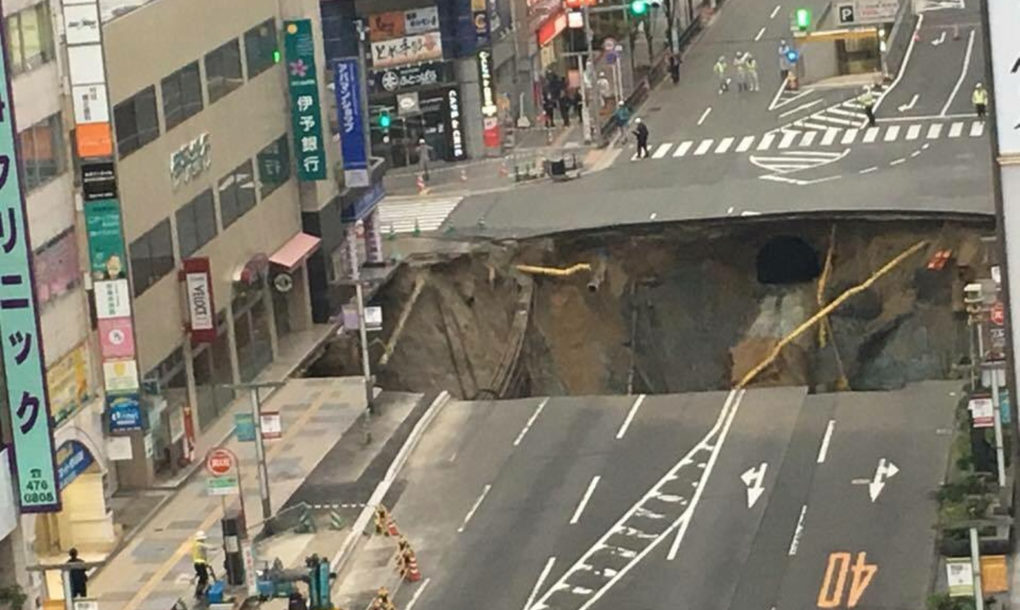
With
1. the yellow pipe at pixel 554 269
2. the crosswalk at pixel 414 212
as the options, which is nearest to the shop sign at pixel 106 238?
the yellow pipe at pixel 554 269

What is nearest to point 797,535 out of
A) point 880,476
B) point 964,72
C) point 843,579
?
point 843,579

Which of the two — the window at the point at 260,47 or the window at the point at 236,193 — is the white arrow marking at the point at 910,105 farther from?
the window at the point at 236,193

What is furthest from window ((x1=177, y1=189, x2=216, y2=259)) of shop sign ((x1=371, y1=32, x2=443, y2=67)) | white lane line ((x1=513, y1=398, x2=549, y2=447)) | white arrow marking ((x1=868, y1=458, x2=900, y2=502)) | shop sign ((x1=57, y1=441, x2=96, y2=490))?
shop sign ((x1=371, y1=32, x2=443, y2=67))

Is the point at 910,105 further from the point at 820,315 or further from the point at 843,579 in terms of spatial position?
the point at 843,579

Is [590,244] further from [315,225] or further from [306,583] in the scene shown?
[306,583]

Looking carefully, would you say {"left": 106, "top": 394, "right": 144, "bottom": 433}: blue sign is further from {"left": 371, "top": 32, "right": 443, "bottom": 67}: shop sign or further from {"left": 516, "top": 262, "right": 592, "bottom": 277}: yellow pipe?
{"left": 371, "top": 32, "right": 443, "bottom": 67}: shop sign
